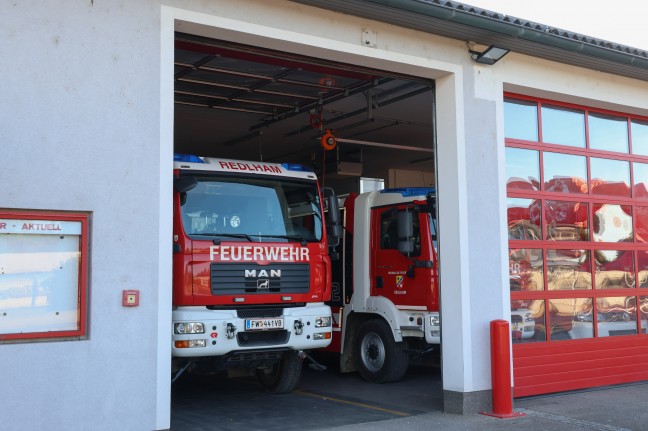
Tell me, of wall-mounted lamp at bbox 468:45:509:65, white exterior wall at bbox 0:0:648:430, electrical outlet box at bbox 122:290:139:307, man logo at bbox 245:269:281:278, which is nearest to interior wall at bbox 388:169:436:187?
wall-mounted lamp at bbox 468:45:509:65

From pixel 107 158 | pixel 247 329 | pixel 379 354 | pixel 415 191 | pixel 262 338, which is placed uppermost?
pixel 415 191

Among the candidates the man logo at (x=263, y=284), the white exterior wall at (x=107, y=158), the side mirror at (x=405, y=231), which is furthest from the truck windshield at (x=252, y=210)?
the white exterior wall at (x=107, y=158)

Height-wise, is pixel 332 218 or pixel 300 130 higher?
pixel 300 130

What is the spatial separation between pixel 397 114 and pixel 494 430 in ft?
22.3

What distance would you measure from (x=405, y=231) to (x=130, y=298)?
4667 mm

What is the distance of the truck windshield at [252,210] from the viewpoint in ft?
28.1

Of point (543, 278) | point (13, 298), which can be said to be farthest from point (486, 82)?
point (13, 298)

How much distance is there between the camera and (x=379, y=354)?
35.7 feet

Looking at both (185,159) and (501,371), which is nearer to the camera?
(501,371)

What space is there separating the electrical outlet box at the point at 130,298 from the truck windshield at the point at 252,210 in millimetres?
2077

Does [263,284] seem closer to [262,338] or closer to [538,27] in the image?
[262,338]

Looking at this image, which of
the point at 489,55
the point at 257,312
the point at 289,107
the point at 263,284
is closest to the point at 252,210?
the point at 263,284

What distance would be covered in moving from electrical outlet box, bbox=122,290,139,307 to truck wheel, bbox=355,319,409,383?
16.3 ft

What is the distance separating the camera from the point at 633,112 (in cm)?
1087
